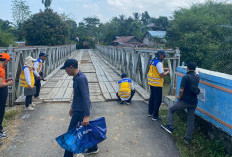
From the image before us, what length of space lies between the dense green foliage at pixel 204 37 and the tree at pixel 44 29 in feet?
44.2

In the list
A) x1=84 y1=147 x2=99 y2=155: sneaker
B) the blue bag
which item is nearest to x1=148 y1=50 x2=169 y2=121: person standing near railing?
x1=84 y1=147 x2=99 y2=155: sneaker

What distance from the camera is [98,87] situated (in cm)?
827

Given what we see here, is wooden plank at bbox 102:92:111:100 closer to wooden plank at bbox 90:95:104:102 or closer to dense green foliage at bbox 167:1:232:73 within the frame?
wooden plank at bbox 90:95:104:102

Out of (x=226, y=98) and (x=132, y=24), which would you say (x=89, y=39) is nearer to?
(x=132, y=24)

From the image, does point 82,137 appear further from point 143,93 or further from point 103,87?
point 103,87

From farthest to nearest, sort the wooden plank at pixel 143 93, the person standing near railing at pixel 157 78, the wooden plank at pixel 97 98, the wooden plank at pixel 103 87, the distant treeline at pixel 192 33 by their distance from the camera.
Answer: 1. the distant treeline at pixel 192 33
2. the wooden plank at pixel 103 87
3. the wooden plank at pixel 143 93
4. the wooden plank at pixel 97 98
5. the person standing near railing at pixel 157 78

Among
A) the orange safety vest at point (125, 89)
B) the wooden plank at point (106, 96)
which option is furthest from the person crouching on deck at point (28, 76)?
the orange safety vest at point (125, 89)

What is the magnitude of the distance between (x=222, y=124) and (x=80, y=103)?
2.45m

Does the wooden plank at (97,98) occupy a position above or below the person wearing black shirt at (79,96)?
below

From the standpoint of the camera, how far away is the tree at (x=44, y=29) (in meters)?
24.3

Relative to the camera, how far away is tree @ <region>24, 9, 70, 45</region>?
957 inches

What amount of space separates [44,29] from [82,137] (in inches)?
934

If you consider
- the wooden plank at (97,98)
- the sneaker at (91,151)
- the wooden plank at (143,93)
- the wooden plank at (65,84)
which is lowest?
the sneaker at (91,151)

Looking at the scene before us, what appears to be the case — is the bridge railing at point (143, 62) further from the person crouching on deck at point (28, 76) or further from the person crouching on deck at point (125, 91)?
the person crouching on deck at point (28, 76)
